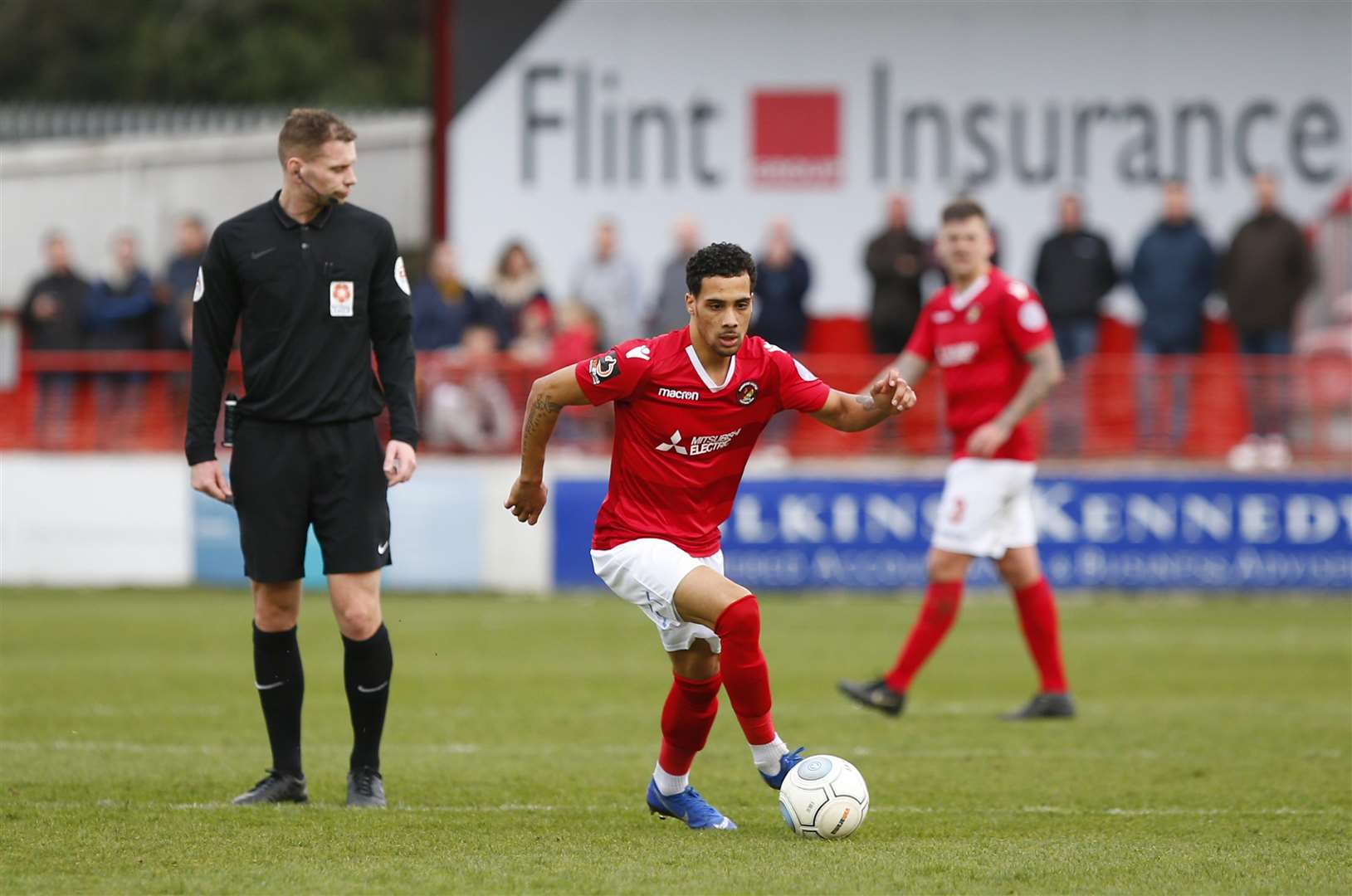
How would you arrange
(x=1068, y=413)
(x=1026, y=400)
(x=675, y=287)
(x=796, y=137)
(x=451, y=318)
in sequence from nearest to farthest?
1. (x=1026, y=400)
2. (x=1068, y=413)
3. (x=451, y=318)
4. (x=675, y=287)
5. (x=796, y=137)

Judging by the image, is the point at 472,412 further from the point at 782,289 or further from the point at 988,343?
the point at 988,343

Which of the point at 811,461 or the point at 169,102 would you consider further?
the point at 169,102

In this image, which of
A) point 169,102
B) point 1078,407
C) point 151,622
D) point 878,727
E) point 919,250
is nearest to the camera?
point 878,727

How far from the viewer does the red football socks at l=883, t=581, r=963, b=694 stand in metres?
9.71

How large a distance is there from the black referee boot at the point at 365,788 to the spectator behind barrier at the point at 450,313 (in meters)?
10.2

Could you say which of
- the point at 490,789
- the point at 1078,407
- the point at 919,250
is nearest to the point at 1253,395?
the point at 1078,407

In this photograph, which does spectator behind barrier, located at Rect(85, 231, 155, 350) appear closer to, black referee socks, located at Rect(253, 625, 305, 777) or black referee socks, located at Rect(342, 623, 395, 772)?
black referee socks, located at Rect(253, 625, 305, 777)

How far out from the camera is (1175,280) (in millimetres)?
17703

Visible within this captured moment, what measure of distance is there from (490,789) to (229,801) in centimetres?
98

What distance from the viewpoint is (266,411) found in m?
6.95

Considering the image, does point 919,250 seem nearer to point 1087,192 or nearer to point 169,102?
point 1087,192

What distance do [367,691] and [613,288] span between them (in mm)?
11232

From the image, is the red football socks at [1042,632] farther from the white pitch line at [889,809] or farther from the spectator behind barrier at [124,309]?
the spectator behind barrier at [124,309]

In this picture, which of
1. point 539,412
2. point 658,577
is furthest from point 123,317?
point 658,577
